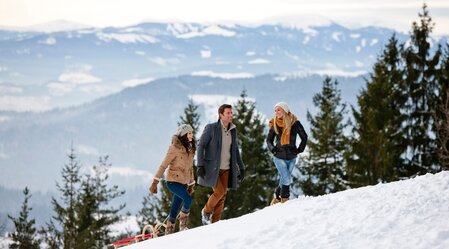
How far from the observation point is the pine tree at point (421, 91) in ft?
81.8

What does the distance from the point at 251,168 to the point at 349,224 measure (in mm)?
18765

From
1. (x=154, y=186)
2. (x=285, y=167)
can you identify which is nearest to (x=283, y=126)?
(x=285, y=167)

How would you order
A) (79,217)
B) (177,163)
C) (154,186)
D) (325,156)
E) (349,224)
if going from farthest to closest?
1. (79,217)
2. (325,156)
3. (177,163)
4. (154,186)
5. (349,224)

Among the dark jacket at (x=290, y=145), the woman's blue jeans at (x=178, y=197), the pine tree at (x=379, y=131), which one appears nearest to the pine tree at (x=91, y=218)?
the pine tree at (x=379, y=131)

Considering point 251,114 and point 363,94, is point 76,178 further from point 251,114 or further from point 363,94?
point 363,94

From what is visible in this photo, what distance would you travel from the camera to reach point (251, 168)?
25.4 m

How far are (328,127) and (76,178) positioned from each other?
13345 millimetres

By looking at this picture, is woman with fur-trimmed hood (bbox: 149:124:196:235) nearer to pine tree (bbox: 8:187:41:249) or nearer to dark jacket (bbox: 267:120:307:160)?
dark jacket (bbox: 267:120:307:160)

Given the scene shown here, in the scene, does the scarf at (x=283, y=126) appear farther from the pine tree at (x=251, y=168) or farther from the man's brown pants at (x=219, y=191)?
the pine tree at (x=251, y=168)

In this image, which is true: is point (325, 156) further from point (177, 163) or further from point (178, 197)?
point (177, 163)

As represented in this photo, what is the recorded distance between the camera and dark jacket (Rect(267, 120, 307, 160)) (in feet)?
31.0

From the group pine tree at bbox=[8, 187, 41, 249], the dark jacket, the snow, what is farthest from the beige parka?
pine tree at bbox=[8, 187, 41, 249]

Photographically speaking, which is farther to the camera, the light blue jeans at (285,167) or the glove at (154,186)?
the light blue jeans at (285,167)

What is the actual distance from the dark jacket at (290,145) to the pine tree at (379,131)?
510 inches
